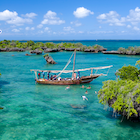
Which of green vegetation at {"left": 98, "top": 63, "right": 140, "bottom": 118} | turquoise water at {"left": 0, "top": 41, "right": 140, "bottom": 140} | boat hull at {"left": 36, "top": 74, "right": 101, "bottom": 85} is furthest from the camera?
boat hull at {"left": 36, "top": 74, "right": 101, "bottom": 85}

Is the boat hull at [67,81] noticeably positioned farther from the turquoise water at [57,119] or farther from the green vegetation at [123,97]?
the green vegetation at [123,97]

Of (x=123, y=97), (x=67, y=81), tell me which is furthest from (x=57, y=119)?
(x=67, y=81)

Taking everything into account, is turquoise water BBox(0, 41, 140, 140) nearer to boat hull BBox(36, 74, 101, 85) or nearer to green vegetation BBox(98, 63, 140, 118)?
green vegetation BBox(98, 63, 140, 118)

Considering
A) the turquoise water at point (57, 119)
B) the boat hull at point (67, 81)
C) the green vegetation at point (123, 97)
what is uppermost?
the green vegetation at point (123, 97)

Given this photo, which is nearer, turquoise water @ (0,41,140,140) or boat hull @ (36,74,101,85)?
turquoise water @ (0,41,140,140)

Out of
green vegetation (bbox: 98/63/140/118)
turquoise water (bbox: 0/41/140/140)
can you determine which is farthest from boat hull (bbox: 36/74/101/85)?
green vegetation (bbox: 98/63/140/118)

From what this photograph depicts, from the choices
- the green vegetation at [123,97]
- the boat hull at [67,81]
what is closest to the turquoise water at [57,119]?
the green vegetation at [123,97]

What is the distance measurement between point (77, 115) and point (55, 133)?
4.05 metres

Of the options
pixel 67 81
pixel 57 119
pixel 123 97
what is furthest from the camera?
pixel 67 81

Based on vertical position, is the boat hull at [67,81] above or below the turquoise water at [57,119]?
above

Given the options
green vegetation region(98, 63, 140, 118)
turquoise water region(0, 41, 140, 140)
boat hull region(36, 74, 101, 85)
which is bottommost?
turquoise water region(0, 41, 140, 140)

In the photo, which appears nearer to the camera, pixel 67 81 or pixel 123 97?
pixel 123 97

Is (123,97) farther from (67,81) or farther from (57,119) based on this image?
(67,81)

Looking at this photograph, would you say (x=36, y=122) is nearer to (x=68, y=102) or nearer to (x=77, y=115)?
(x=77, y=115)
